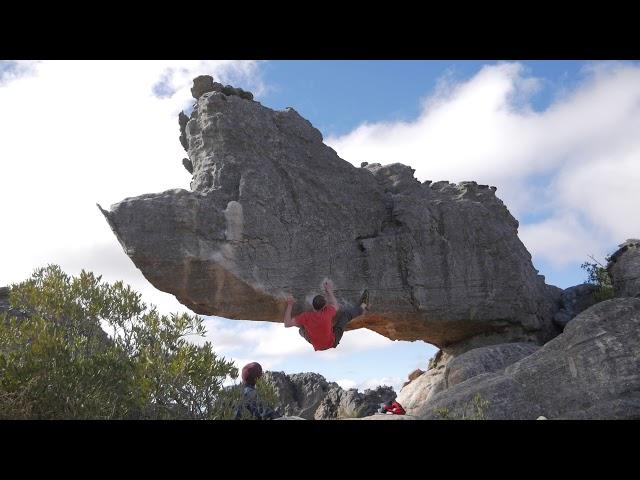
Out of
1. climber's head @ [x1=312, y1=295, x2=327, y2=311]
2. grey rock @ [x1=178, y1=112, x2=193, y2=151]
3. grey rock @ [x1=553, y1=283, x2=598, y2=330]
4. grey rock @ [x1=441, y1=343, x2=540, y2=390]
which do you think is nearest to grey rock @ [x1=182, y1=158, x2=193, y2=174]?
grey rock @ [x1=178, y1=112, x2=193, y2=151]

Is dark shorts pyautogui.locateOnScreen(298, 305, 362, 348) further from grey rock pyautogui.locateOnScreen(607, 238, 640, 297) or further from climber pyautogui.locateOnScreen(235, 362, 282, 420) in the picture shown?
grey rock pyautogui.locateOnScreen(607, 238, 640, 297)

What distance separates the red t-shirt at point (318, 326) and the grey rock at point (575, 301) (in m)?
15.5

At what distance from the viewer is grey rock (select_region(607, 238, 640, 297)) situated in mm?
25781

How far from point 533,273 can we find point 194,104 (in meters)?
15.7

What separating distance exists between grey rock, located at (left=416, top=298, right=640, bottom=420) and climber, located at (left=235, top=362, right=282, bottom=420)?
12.7ft

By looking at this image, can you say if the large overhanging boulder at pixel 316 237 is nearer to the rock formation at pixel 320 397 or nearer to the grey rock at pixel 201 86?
the grey rock at pixel 201 86

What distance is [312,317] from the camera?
1403 cm

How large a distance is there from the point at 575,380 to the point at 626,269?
14.7 metres

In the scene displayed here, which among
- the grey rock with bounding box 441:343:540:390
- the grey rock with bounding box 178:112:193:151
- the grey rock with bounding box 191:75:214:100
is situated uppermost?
the grey rock with bounding box 191:75:214:100

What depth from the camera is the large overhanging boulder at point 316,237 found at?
1867 cm

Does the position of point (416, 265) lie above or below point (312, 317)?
above
